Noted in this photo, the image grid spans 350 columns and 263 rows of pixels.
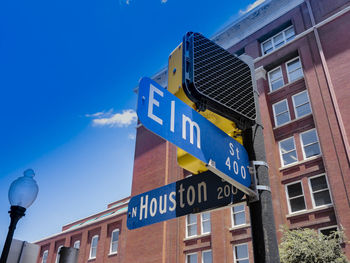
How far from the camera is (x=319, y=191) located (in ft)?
60.9

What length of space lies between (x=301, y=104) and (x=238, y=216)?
9.12 m

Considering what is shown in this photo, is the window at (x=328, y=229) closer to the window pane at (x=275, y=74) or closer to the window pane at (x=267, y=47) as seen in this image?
the window pane at (x=275, y=74)

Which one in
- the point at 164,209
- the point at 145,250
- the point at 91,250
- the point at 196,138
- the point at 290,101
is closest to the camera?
the point at 196,138

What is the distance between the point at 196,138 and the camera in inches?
Result: 107

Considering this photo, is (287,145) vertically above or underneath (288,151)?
above

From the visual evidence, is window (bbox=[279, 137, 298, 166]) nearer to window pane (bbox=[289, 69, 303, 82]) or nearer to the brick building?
the brick building

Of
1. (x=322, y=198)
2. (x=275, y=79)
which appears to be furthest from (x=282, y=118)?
(x=322, y=198)

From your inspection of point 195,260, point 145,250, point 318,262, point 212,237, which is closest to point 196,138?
point 318,262

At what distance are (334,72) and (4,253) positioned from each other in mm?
22455

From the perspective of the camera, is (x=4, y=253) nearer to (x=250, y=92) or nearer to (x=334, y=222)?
(x=250, y=92)

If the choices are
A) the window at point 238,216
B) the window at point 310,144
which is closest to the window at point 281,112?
the window at point 310,144

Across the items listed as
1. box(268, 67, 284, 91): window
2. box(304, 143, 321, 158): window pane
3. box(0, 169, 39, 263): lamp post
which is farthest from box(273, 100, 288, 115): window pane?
box(0, 169, 39, 263): lamp post

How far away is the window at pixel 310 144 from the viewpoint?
20038 millimetres

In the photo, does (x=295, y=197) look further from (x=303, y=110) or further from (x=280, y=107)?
(x=280, y=107)
